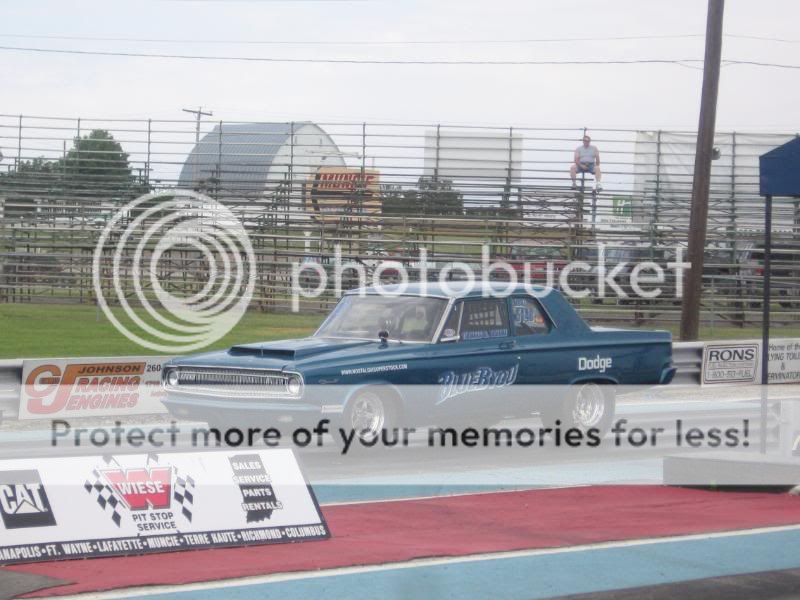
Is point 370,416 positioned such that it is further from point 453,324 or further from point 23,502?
point 23,502

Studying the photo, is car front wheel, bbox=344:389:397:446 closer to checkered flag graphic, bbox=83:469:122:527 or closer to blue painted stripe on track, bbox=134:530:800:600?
blue painted stripe on track, bbox=134:530:800:600

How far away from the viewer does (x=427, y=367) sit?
1177 cm

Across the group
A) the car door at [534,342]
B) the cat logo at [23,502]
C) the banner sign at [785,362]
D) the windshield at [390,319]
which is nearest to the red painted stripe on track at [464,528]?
the cat logo at [23,502]

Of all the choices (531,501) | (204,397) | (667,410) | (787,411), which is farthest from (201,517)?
(667,410)

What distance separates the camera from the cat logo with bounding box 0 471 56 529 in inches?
271

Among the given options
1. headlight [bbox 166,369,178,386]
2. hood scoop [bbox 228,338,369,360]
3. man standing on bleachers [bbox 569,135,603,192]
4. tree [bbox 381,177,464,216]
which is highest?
man standing on bleachers [bbox 569,135,603,192]

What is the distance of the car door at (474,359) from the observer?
471 inches

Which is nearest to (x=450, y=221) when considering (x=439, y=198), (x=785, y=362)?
(x=439, y=198)

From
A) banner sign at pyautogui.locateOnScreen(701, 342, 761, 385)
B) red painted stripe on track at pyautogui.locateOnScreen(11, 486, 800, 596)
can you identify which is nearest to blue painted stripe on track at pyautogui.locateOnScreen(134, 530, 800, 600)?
red painted stripe on track at pyautogui.locateOnScreen(11, 486, 800, 596)

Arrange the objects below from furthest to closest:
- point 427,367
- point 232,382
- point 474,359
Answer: point 474,359 → point 427,367 → point 232,382

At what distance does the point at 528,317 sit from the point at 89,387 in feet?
15.8

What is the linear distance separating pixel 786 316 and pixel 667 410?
55.4 ft

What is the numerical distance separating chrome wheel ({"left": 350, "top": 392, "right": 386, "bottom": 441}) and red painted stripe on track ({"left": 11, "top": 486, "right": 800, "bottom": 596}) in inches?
76.6

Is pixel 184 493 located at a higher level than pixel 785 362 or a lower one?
lower
